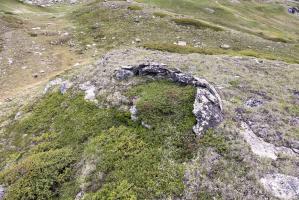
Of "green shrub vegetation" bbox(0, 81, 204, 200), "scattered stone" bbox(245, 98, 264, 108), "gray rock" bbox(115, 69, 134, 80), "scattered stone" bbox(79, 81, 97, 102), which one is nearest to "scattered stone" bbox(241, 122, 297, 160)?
"green shrub vegetation" bbox(0, 81, 204, 200)

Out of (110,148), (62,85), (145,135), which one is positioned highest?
(145,135)

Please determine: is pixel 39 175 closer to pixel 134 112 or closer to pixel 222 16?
pixel 134 112

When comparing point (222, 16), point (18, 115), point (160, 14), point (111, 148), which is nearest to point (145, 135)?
point (111, 148)

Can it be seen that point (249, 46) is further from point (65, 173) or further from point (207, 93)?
point (65, 173)

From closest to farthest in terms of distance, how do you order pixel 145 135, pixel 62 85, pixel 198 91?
pixel 145 135
pixel 198 91
pixel 62 85

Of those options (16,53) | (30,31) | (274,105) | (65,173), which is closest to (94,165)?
(65,173)

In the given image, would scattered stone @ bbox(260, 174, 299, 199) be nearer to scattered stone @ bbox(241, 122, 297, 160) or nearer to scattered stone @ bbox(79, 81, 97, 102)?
scattered stone @ bbox(241, 122, 297, 160)
